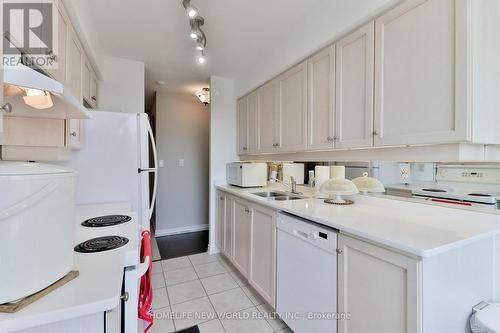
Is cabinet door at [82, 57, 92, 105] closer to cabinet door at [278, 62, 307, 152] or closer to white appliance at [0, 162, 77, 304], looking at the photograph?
white appliance at [0, 162, 77, 304]

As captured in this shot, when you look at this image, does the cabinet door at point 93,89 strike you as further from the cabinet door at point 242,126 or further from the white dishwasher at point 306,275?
the white dishwasher at point 306,275

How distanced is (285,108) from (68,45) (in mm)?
1775

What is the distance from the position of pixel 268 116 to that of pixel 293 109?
0.47 metres

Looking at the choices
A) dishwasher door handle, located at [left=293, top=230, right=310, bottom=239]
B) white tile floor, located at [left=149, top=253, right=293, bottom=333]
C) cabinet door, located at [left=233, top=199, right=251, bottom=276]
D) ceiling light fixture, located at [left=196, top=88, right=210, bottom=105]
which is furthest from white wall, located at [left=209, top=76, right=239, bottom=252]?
dishwasher door handle, located at [left=293, top=230, right=310, bottom=239]

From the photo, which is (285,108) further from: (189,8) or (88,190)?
(88,190)

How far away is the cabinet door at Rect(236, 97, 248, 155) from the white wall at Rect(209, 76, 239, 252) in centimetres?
11

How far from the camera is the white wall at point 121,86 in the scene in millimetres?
2602

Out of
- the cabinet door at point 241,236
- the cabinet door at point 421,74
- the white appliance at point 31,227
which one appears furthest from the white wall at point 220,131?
the white appliance at point 31,227

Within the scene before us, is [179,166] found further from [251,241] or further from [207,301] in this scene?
[207,301]

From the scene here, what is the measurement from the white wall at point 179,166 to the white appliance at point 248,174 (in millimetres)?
1345

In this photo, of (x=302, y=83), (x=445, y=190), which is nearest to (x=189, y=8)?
(x=302, y=83)

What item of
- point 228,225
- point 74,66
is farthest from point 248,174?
point 74,66

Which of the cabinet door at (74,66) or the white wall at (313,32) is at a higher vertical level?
the white wall at (313,32)

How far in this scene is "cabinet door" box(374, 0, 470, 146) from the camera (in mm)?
1122
